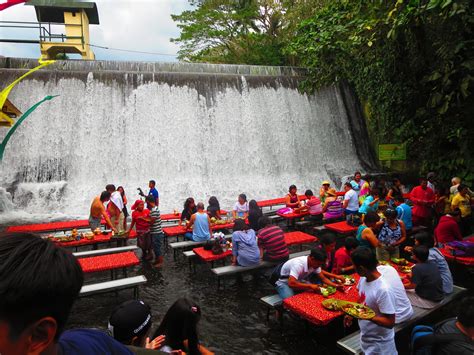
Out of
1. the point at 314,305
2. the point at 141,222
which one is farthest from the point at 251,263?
the point at 141,222

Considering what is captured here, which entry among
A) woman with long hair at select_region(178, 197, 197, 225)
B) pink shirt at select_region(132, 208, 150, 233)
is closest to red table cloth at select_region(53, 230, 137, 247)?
pink shirt at select_region(132, 208, 150, 233)

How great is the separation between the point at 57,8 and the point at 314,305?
22.5 m

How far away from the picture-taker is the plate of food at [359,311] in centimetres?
297

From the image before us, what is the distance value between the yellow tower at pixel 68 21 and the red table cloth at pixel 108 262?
16105 mm

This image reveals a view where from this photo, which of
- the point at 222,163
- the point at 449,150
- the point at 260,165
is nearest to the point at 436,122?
the point at 449,150

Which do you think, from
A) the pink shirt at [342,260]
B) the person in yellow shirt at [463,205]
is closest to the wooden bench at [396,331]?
the pink shirt at [342,260]

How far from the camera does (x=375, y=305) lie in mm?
2955

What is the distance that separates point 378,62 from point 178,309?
11.2m

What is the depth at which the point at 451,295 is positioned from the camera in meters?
4.29

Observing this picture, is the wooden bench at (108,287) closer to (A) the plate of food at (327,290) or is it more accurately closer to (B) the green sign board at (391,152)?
(A) the plate of food at (327,290)

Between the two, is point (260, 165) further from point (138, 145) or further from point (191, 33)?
point (191, 33)

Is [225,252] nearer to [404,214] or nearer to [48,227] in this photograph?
[404,214]

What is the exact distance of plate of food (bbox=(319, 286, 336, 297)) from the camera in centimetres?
408

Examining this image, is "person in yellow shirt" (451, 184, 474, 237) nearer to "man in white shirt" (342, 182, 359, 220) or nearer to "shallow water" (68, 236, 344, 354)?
"man in white shirt" (342, 182, 359, 220)
